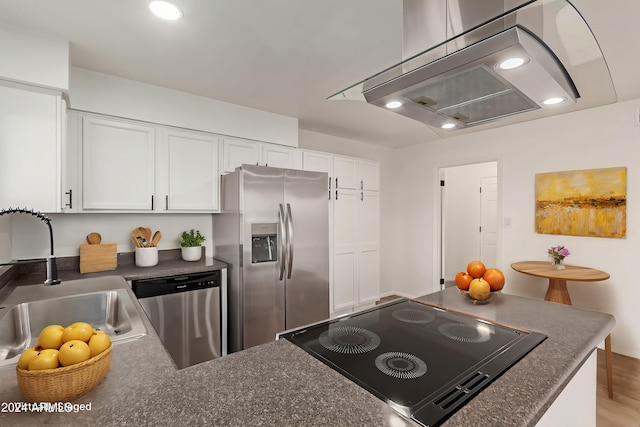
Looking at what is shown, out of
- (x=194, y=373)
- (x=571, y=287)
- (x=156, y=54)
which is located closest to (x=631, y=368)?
(x=571, y=287)

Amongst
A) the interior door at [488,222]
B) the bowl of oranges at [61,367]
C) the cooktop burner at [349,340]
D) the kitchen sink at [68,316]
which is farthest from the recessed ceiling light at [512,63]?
the interior door at [488,222]

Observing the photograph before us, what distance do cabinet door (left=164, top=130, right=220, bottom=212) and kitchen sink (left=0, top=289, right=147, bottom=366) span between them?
110 centimetres

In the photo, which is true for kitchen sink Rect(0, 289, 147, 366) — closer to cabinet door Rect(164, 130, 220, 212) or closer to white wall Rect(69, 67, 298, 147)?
cabinet door Rect(164, 130, 220, 212)

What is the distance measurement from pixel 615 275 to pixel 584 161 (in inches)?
45.9

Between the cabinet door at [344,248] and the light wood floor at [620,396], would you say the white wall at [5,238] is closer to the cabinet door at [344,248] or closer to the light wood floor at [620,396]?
the cabinet door at [344,248]

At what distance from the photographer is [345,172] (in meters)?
3.72

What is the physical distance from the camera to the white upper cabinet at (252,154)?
2.93m

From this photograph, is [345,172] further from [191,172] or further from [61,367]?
[61,367]

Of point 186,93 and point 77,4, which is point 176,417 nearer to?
point 77,4

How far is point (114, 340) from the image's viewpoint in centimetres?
109

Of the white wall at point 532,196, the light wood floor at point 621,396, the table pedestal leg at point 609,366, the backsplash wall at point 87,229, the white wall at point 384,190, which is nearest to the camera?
the light wood floor at point 621,396

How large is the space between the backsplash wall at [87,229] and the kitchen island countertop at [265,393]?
1.89m

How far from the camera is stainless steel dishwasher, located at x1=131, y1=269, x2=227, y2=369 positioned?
227 cm

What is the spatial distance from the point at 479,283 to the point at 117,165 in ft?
8.86
